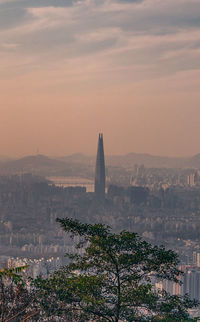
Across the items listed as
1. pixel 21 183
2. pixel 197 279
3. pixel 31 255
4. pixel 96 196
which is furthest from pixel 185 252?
pixel 96 196

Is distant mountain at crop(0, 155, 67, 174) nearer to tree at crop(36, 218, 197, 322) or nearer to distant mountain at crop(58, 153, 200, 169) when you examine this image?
Result: distant mountain at crop(58, 153, 200, 169)

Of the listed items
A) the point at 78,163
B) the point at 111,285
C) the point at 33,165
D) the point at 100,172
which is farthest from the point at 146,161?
the point at 111,285

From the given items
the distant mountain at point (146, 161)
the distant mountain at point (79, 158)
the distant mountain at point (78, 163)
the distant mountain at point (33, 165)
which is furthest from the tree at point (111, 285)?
the distant mountain at point (146, 161)

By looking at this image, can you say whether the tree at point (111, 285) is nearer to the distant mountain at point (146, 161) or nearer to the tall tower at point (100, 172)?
the tall tower at point (100, 172)

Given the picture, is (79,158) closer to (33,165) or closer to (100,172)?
(100,172)

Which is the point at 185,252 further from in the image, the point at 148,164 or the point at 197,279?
the point at 148,164

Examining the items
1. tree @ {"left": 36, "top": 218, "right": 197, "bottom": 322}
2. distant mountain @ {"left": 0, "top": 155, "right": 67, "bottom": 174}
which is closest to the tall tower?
distant mountain @ {"left": 0, "top": 155, "right": 67, "bottom": 174}
